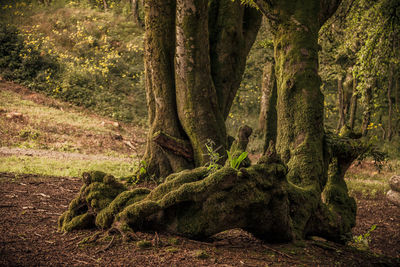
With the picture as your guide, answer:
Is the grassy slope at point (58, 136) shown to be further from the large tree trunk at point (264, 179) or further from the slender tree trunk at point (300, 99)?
the slender tree trunk at point (300, 99)

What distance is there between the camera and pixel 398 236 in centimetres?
576

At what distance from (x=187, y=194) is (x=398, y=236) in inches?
197

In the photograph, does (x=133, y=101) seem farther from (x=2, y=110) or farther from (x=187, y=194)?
(x=187, y=194)

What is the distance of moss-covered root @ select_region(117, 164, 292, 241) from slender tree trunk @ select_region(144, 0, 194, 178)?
3.44 metres

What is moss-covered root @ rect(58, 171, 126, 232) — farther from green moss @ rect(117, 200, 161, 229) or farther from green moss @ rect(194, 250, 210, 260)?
green moss @ rect(194, 250, 210, 260)

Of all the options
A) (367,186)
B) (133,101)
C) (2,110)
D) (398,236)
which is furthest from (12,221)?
(133,101)

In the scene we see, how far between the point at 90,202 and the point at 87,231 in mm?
398

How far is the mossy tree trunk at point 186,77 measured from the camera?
647 cm

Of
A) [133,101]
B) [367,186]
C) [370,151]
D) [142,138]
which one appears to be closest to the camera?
[370,151]

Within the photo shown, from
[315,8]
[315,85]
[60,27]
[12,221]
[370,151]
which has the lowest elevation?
[12,221]

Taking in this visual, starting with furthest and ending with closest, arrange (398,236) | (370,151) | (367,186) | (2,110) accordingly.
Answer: (2,110), (367,186), (398,236), (370,151)

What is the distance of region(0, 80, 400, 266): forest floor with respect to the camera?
2760 mm

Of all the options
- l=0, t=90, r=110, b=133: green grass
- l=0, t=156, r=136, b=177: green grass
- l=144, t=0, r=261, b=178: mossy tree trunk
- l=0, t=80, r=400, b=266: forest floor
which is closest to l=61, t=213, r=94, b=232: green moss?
l=0, t=80, r=400, b=266: forest floor

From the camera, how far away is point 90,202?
3785 mm
